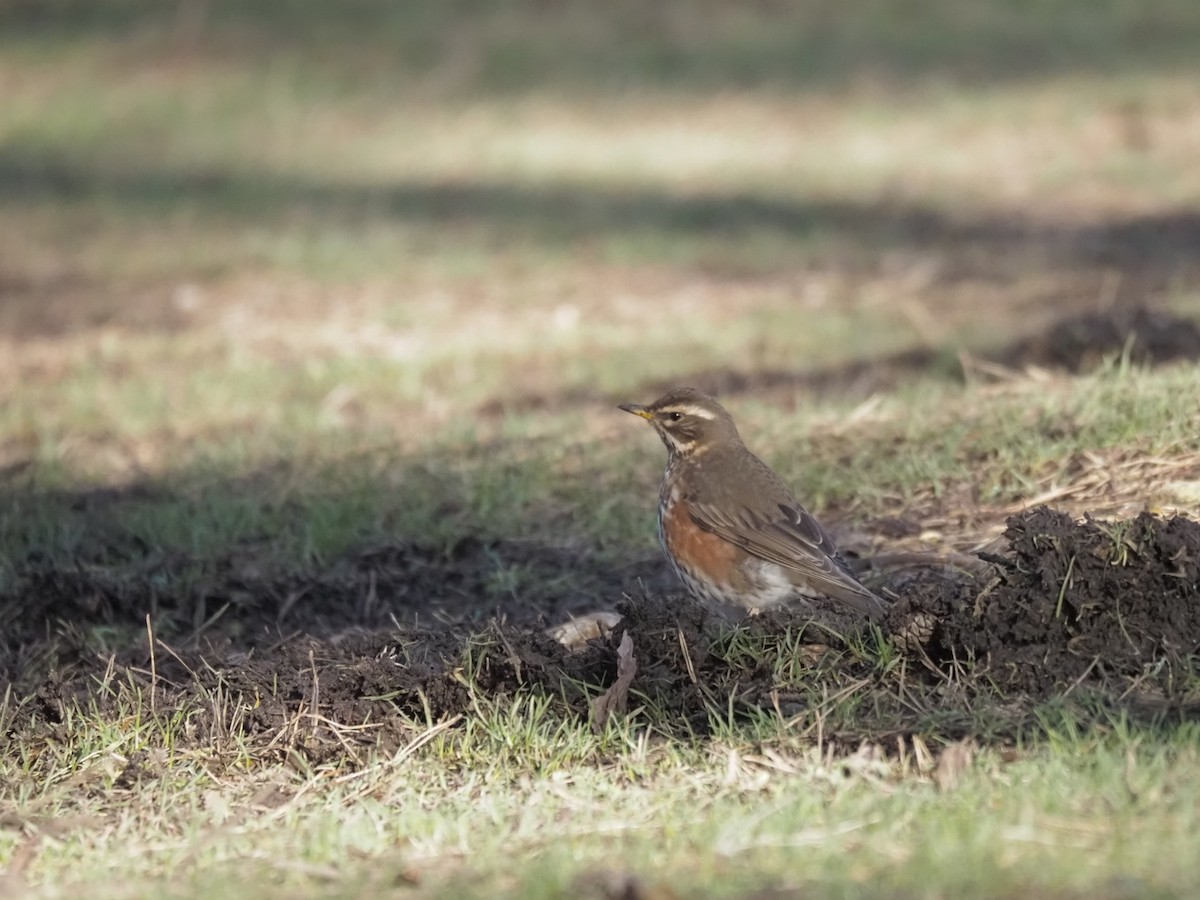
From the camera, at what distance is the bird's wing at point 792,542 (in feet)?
20.1

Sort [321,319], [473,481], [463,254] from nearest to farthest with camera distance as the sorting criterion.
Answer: [473,481]
[321,319]
[463,254]

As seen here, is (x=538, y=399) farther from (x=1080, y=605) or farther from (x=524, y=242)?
(x=1080, y=605)

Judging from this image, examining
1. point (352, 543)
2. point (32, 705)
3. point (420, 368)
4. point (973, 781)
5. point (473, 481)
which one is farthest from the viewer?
point (420, 368)

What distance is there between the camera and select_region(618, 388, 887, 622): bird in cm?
637

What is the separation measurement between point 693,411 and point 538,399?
339cm

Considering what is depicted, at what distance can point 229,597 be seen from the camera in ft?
23.9

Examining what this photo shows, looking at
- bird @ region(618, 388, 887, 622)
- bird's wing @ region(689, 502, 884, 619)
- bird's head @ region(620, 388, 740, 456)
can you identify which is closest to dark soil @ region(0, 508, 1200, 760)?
bird's wing @ region(689, 502, 884, 619)

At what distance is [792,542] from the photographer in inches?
252

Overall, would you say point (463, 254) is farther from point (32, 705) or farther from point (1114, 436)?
point (32, 705)

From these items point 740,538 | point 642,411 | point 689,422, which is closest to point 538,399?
point 642,411

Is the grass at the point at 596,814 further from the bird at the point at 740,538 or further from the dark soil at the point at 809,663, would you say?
the bird at the point at 740,538

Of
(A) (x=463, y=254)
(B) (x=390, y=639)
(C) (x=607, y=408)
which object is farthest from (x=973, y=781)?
(A) (x=463, y=254)

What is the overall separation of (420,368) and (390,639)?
5630 mm

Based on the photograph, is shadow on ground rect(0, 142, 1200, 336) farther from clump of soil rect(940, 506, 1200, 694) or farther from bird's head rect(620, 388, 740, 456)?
clump of soil rect(940, 506, 1200, 694)
